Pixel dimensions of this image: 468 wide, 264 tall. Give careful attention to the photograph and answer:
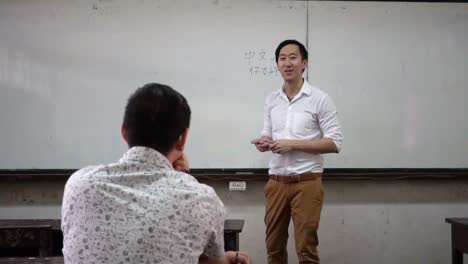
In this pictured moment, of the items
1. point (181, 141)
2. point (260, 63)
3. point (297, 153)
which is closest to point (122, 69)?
point (260, 63)

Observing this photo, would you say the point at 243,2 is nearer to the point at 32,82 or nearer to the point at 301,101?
the point at 301,101

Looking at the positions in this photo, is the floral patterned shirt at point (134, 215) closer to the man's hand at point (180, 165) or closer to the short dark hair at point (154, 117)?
the short dark hair at point (154, 117)

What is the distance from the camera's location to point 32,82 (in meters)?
2.94

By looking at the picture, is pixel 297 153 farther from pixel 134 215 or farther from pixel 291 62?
pixel 134 215

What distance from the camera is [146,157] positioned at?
0.88 m

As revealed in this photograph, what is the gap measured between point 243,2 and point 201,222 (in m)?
2.42

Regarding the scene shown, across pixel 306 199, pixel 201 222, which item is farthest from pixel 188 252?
pixel 306 199

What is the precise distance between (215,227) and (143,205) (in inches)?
6.9

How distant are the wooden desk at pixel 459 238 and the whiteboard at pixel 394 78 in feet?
2.43

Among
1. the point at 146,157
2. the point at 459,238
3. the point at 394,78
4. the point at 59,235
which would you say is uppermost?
the point at 394,78

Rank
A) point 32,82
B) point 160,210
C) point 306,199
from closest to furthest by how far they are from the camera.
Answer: point 160,210 → point 306,199 → point 32,82

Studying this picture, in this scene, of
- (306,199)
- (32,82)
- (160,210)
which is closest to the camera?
(160,210)

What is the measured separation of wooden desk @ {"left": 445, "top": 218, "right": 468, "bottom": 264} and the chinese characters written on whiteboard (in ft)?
4.98

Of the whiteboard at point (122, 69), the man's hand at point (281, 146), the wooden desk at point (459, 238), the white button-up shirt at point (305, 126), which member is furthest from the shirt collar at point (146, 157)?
the whiteboard at point (122, 69)
